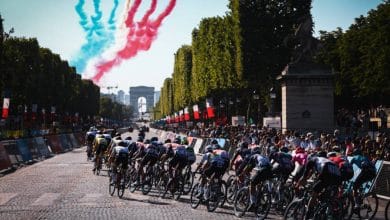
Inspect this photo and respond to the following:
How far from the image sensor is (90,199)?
19.4 meters

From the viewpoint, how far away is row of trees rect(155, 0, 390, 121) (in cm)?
5703

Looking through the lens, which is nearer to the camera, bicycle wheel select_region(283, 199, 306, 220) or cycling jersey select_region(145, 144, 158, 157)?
bicycle wheel select_region(283, 199, 306, 220)

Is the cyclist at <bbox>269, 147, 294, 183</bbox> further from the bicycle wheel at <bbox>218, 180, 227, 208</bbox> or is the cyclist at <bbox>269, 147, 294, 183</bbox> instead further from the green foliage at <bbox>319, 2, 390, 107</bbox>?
the green foliage at <bbox>319, 2, 390, 107</bbox>

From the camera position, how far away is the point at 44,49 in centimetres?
8875

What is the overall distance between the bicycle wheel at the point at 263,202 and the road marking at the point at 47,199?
6.43 m

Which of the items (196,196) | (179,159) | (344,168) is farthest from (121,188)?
(344,168)

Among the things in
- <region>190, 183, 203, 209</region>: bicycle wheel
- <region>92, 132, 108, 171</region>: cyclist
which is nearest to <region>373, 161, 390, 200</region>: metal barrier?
<region>190, 183, 203, 209</region>: bicycle wheel

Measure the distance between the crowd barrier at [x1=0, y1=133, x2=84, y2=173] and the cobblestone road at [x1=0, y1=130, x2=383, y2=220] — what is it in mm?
3568

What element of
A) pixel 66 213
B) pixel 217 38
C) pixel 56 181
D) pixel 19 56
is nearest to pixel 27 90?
pixel 19 56

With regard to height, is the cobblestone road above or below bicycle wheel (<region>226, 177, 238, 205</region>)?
below

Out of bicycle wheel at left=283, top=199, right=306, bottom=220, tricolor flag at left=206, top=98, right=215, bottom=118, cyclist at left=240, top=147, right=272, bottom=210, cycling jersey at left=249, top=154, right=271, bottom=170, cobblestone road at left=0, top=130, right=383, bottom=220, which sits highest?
tricolor flag at left=206, top=98, right=215, bottom=118

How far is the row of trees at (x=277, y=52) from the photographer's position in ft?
187

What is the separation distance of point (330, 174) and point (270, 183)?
2618 mm

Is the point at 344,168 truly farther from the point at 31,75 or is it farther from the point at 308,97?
the point at 31,75
